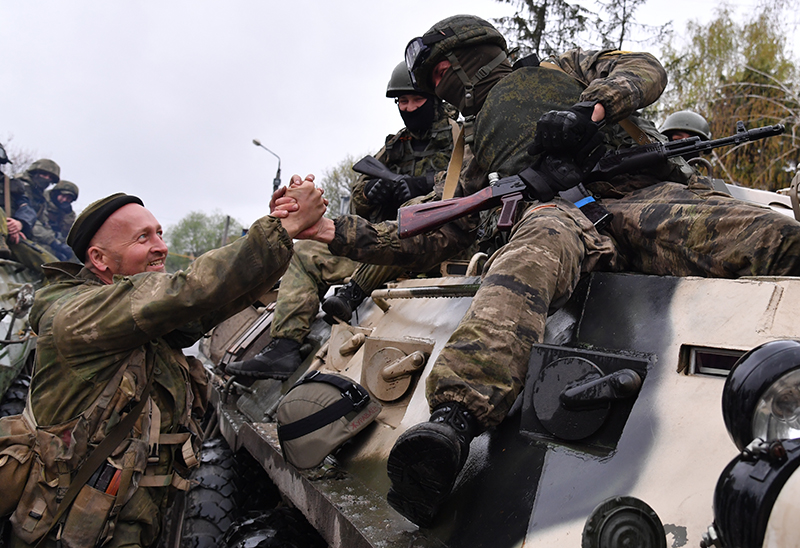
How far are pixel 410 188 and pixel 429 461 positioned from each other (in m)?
3.54

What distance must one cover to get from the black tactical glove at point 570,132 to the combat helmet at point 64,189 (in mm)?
13295

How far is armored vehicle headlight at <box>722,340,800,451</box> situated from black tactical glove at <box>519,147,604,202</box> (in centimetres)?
185

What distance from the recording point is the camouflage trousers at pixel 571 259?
197cm

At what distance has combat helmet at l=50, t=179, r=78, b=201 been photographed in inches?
545

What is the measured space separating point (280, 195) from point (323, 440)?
36.6 inches

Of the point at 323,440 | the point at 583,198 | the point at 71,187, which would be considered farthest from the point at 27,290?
the point at 71,187

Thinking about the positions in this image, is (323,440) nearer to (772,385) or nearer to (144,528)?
(144,528)

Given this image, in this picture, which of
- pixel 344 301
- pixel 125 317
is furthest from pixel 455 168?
pixel 125 317

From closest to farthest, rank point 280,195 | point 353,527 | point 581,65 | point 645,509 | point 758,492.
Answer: point 758,492
point 645,509
point 353,527
point 280,195
point 581,65

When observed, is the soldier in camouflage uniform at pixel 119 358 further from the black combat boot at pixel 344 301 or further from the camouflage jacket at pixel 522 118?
the black combat boot at pixel 344 301

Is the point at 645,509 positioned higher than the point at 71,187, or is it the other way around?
the point at 71,187

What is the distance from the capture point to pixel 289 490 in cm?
267

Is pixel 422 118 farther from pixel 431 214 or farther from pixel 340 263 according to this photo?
pixel 431 214

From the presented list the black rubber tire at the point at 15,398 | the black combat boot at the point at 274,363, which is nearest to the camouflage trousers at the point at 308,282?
the black combat boot at the point at 274,363
